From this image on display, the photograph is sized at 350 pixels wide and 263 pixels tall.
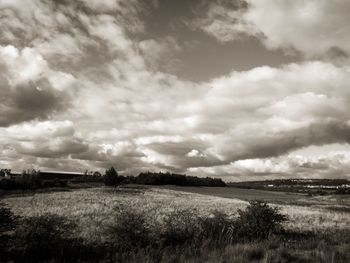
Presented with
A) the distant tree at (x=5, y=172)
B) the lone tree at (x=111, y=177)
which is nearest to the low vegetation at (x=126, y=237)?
the lone tree at (x=111, y=177)

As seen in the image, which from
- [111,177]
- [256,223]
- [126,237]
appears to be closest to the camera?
[126,237]

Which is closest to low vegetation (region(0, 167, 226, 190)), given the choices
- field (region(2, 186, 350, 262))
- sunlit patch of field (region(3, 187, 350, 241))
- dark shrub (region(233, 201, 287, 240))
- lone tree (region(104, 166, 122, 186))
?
lone tree (region(104, 166, 122, 186))

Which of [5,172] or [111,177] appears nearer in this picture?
[111,177]

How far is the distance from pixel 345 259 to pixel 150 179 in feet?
421

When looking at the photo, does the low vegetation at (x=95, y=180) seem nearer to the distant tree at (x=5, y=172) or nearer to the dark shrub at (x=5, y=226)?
the distant tree at (x=5, y=172)

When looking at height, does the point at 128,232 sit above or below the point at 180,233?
above

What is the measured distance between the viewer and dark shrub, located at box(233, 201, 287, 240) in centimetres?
1697

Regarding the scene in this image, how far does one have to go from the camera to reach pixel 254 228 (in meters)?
17.4

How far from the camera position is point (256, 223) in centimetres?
1766

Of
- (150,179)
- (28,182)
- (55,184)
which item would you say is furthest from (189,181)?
(28,182)

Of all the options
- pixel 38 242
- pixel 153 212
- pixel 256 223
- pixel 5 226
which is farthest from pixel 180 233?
pixel 153 212

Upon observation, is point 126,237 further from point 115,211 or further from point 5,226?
point 115,211

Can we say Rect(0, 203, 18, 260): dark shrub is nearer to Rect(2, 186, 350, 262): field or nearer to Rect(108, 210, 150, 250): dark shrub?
Rect(2, 186, 350, 262): field

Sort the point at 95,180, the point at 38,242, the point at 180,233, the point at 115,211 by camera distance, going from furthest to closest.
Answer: the point at 95,180, the point at 115,211, the point at 180,233, the point at 38,242
